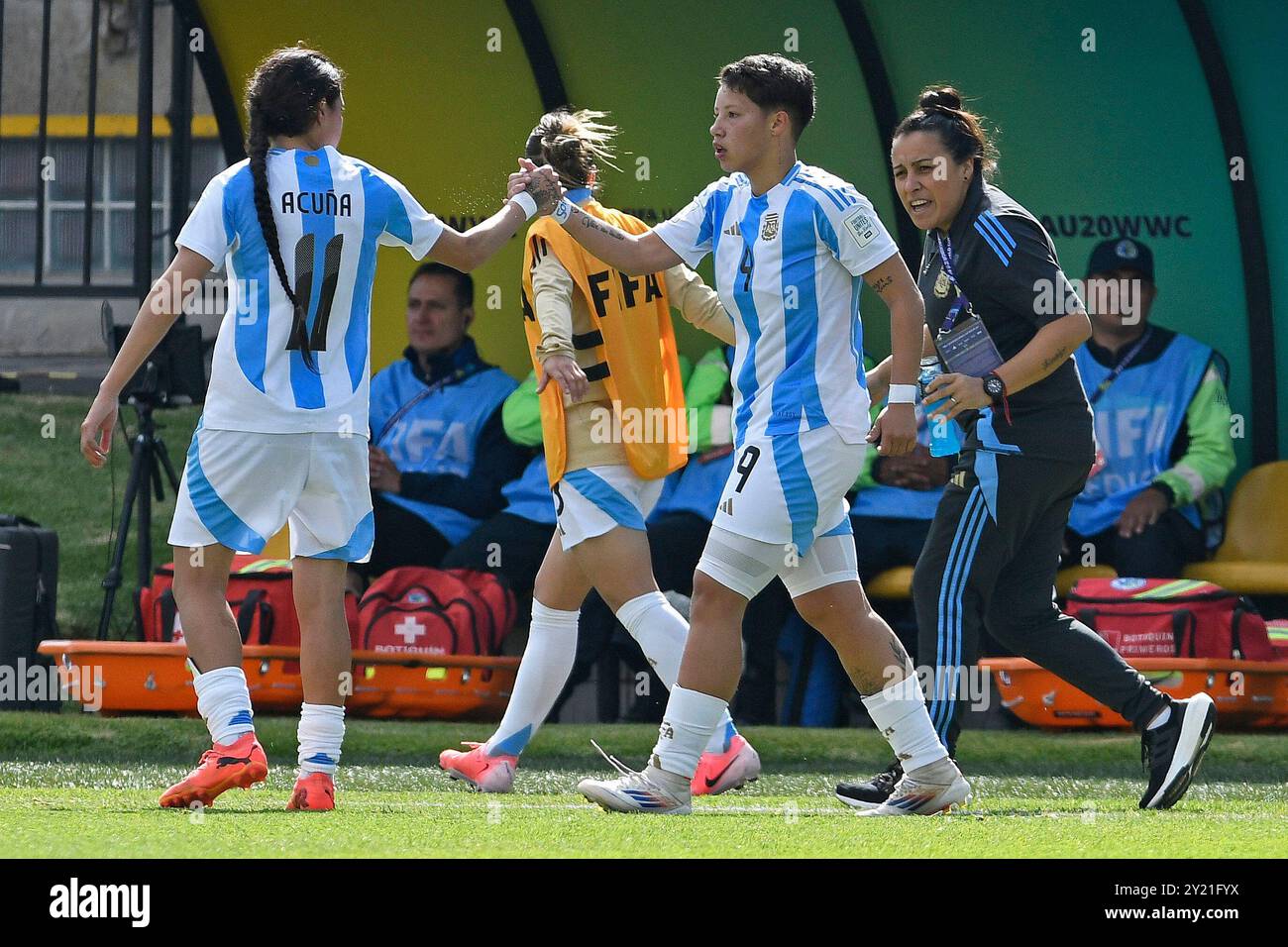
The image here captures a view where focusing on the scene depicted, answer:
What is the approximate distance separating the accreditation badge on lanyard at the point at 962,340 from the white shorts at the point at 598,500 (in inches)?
35.2

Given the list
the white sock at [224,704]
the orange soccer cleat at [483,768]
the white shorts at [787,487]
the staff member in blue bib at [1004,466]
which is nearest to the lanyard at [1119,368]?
the staff member in blue bib at [1004,466]

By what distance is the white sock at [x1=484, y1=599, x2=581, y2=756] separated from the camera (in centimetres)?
550

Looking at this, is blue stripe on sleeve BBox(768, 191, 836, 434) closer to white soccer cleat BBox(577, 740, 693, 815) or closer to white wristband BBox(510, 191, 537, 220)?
white wristband BBox(510, 191, 537, 220)

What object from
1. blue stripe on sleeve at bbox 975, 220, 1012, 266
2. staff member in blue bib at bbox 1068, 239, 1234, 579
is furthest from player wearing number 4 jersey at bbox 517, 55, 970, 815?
staff member in blue bib at bbox 1068, 239, 1234, 579

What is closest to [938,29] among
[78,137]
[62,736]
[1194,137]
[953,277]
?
[1194,137]

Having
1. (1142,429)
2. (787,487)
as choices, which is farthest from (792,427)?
(1142,429)

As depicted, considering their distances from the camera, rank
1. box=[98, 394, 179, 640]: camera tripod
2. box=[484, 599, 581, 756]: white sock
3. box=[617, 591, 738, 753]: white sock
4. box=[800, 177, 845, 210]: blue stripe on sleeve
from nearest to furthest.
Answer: box=[800, 177, 845, 210]: blue stripe on sleeve, box=[617, 591, 738, 753]: white sock, box=[484, 599, 581, 756]: white sock, box=[98, 394, 179, 640]: camera tripod

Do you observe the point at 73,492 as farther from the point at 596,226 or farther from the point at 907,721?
the point at 907,721

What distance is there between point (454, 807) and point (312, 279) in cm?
128

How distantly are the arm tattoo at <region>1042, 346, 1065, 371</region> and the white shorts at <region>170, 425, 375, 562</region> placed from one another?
164cm

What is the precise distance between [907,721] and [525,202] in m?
1.50

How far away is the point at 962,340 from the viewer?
198 inches

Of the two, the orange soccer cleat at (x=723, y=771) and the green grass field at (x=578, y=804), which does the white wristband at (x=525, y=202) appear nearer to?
the green grass field at (x=578, y=804)
